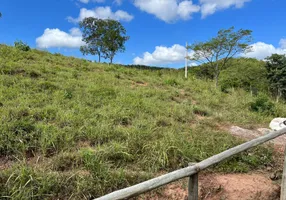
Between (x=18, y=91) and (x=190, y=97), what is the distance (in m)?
4.80

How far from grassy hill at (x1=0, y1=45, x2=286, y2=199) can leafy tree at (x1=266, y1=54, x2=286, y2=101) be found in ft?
53.6

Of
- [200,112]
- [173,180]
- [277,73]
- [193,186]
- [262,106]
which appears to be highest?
[277,73]

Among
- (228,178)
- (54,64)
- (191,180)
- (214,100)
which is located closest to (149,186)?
(191,180)

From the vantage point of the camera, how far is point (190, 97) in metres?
7.39

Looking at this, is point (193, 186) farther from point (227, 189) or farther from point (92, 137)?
point (92, 137)

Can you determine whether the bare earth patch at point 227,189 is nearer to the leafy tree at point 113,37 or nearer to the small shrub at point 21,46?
the small shrub at point 21,46

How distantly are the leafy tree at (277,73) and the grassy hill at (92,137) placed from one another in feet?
53.6

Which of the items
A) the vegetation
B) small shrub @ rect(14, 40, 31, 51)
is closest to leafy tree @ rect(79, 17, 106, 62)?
the vegetation

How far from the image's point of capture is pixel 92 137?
3.46 meters

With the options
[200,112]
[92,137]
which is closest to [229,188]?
[92,137]

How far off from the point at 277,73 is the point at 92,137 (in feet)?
68.1

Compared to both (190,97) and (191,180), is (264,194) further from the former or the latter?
(190,97)

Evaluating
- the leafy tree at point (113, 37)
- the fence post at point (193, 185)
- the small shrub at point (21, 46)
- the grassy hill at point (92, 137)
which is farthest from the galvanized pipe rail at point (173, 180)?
the leafy tree at point (113, 37)

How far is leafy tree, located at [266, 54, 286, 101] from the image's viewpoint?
785 inches
